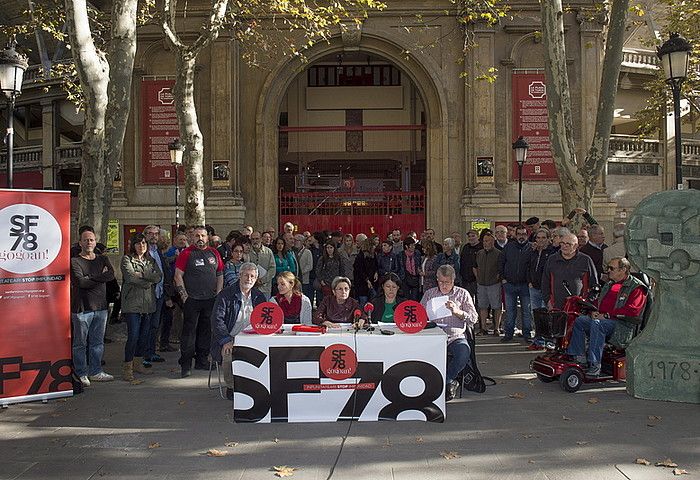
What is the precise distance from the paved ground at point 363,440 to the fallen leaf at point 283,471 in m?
0.05

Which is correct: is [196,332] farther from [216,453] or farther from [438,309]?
[216,453]

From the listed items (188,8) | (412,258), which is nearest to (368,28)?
(188,8)

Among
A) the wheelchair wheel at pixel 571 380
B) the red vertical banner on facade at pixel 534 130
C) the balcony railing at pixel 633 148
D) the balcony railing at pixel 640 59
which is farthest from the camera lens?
the balcony railing at pixel 640 59

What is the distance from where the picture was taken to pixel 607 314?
920 cm

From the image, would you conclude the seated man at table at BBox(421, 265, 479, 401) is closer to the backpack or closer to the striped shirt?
the striped shirt

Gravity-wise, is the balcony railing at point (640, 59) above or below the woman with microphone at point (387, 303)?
above

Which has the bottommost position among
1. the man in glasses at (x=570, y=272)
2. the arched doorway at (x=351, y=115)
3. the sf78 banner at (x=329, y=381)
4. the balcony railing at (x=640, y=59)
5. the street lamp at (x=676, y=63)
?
the sf78 banner at (x=329, y=381)

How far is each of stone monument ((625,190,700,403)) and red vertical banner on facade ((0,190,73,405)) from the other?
6.64 meters

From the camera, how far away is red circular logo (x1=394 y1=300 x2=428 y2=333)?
25.1 ft

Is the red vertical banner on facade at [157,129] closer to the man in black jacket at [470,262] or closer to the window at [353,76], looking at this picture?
the window at [353,76]

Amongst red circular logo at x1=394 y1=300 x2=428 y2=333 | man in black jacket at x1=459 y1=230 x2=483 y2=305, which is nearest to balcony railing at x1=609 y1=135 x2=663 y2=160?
man in black jacket at x1=459 y1=230 x2=483 y2=305

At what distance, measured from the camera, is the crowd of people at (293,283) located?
889 centimetres

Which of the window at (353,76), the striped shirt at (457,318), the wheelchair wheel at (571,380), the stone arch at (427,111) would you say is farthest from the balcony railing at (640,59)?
the striped shirt at (457,318)

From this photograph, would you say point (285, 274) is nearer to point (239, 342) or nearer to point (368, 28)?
point (239, 342)
